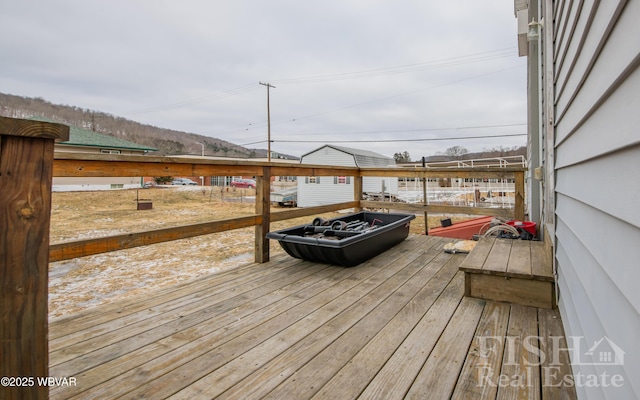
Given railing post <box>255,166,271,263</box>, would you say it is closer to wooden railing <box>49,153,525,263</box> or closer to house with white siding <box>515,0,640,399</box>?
wooden railing <box>49,153,525,263</box>

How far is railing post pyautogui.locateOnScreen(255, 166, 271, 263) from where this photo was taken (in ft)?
9.65

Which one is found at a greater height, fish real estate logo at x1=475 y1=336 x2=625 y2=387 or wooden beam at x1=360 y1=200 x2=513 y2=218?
wooden beam at x1=360 y1=200 x2=513 y2=218

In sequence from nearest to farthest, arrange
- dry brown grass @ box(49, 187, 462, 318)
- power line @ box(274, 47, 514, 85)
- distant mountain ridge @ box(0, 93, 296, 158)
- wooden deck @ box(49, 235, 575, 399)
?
wooden deck @ box(49, 235, 575, 399), dry brown grass @ box(49, 187, 462, 318), power line @ box(274, 47, 514, 85), distant mountain ridge @ box(0, 93, 296, 158)

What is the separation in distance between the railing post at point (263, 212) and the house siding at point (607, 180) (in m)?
2.30

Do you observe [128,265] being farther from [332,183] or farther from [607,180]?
[332,183]

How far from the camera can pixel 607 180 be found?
0.71 m

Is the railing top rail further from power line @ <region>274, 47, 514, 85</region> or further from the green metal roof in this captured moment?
the green metal roof

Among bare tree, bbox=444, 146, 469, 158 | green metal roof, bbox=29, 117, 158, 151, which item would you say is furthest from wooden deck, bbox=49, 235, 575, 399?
bare tree, bbox=444, 146, 469, 158

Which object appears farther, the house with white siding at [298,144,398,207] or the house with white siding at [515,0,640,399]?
the house with white siding at [298,144,398,207]

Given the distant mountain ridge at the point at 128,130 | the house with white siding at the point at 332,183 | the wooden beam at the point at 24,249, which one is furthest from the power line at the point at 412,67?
the wooden beam at the point at 24,249

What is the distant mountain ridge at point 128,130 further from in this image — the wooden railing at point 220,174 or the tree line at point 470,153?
the wooden railing at point 220,174

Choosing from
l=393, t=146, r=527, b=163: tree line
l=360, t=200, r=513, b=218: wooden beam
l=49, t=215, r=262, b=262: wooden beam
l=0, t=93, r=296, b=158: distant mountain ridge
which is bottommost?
l=49, t=215, r=262, b=262: wooden beam

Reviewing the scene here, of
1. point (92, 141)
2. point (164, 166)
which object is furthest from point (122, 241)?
point (92, 141)

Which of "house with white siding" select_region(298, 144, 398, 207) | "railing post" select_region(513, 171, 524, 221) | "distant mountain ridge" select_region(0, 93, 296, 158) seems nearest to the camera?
"railing post" select_region(513, 171, 524, 221)
